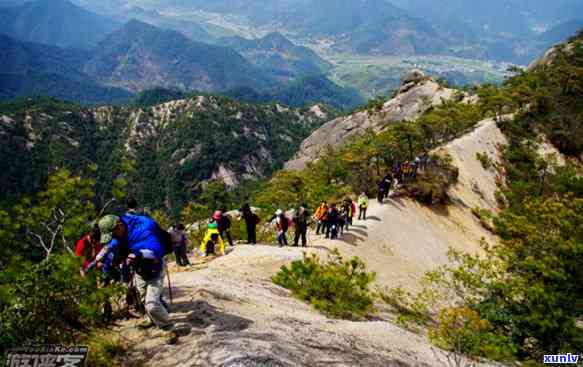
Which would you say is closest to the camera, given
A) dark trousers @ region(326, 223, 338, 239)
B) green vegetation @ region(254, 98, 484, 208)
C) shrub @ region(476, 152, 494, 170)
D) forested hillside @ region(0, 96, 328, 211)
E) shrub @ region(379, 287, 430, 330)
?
shrub @ region(379, 287, 430, 330)

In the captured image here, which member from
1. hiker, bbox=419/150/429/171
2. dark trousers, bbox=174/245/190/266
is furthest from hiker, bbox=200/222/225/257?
hiker, bbox=419/150/429/171

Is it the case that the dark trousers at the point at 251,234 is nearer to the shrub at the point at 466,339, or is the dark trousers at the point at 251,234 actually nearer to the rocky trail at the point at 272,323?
the rocky trail at the point at 272,323

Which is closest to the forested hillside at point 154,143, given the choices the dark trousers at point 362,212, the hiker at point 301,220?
the dark trousers at point 362,212

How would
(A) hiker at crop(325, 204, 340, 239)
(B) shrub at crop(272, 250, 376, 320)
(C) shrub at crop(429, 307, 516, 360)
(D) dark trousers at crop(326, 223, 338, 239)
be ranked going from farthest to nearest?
(D) dark trousers at crop(326, 223, 338, 239) < (A) hiker at crop(325, 204, 340, 239) < (B) shrub at crop(272, 250, 376, 320) < (C) shrub at crop(429, 307, 516, 360)

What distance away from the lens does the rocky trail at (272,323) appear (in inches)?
316

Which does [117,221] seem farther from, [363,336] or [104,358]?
[363,336]

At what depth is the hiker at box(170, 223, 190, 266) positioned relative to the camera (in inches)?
686

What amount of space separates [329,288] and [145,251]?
8.96 meters

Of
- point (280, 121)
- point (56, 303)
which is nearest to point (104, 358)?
point (56, 303)

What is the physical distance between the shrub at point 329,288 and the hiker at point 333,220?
6254 millimetres

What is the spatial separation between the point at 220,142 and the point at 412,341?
160 m

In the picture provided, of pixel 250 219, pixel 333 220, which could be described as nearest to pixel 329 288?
pixel 250 219

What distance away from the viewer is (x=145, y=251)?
805cm

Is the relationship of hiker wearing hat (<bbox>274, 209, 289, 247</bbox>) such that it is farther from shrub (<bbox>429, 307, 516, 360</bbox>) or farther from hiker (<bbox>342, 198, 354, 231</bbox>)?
shrub (<bbox>429, 307, 516, 360</bbox>)
